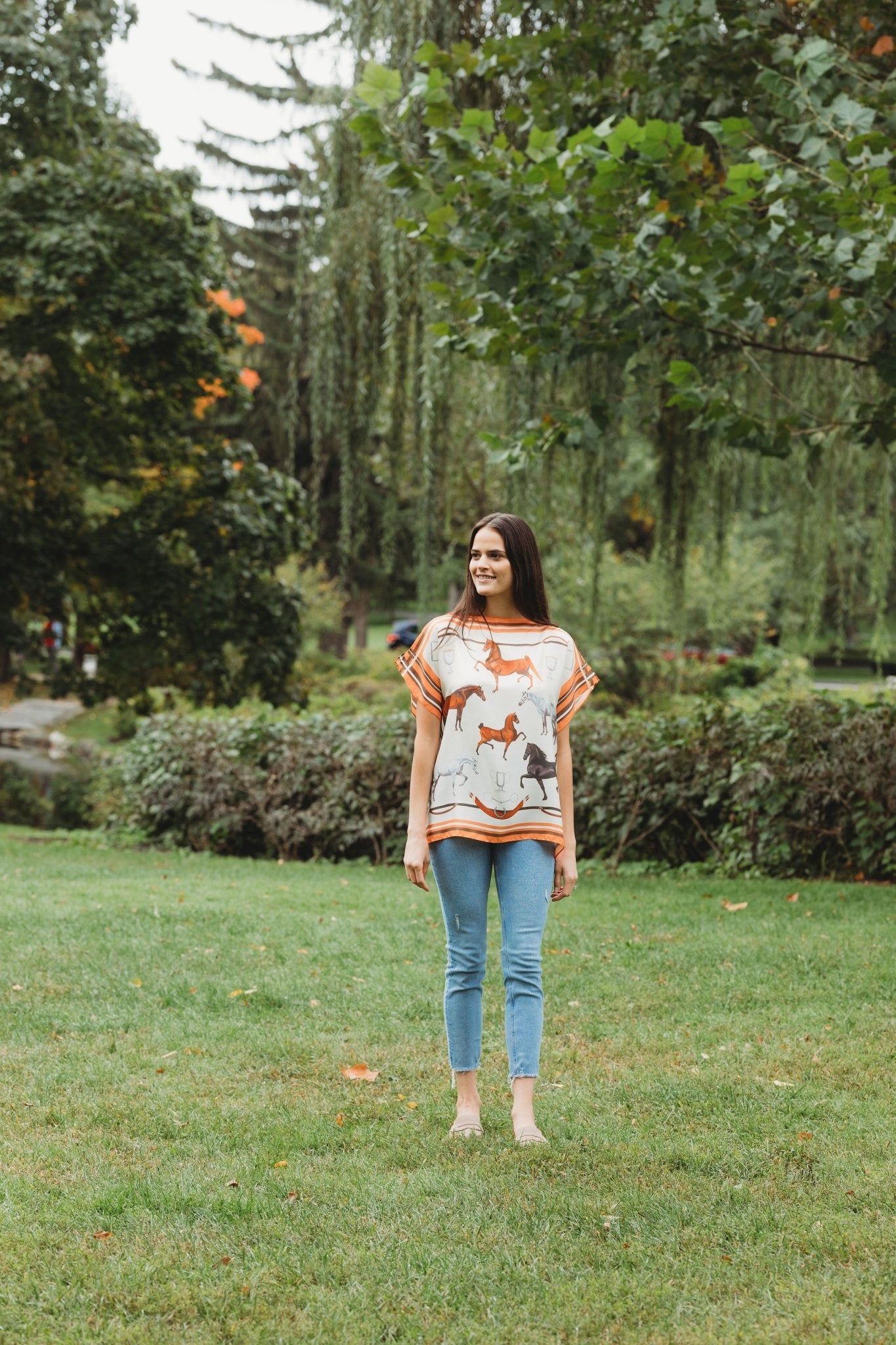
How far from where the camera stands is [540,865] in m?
3.58

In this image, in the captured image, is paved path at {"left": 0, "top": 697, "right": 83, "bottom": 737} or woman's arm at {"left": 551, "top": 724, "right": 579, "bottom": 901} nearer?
woman's arm at {"left": 551, "top": 724, "right": 579, "bottom": 901}

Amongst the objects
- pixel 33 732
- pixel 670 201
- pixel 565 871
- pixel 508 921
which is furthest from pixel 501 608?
pixel 33 732

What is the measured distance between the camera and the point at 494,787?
355cm

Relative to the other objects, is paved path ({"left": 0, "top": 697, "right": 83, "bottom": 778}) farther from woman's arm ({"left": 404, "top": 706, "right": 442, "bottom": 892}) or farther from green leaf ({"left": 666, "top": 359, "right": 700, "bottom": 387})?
woman's arm ({"left": 404, "top": 706, "right": 442, "bottom": 892})

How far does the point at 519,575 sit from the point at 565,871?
0.87 metres

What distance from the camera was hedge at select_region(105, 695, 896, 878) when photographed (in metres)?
8.24

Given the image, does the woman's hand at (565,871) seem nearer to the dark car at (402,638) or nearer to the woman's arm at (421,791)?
the woman's arm at (421,791)

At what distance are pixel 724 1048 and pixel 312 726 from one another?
6704mm

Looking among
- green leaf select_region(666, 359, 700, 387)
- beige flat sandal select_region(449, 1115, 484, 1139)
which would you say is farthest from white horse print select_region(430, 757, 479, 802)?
green leaf select_region(666, 359, 700, 387)

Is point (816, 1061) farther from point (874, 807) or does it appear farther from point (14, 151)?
point (14, 151)

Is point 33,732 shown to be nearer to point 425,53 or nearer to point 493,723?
point 425,53

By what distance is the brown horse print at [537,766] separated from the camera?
11.7 ft

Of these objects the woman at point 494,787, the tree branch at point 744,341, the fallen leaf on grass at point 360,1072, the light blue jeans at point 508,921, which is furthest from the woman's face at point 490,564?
the tree branch at point 744,341

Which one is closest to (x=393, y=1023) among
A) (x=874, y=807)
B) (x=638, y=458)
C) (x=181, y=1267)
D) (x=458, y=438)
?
(x=181, y=1267)
